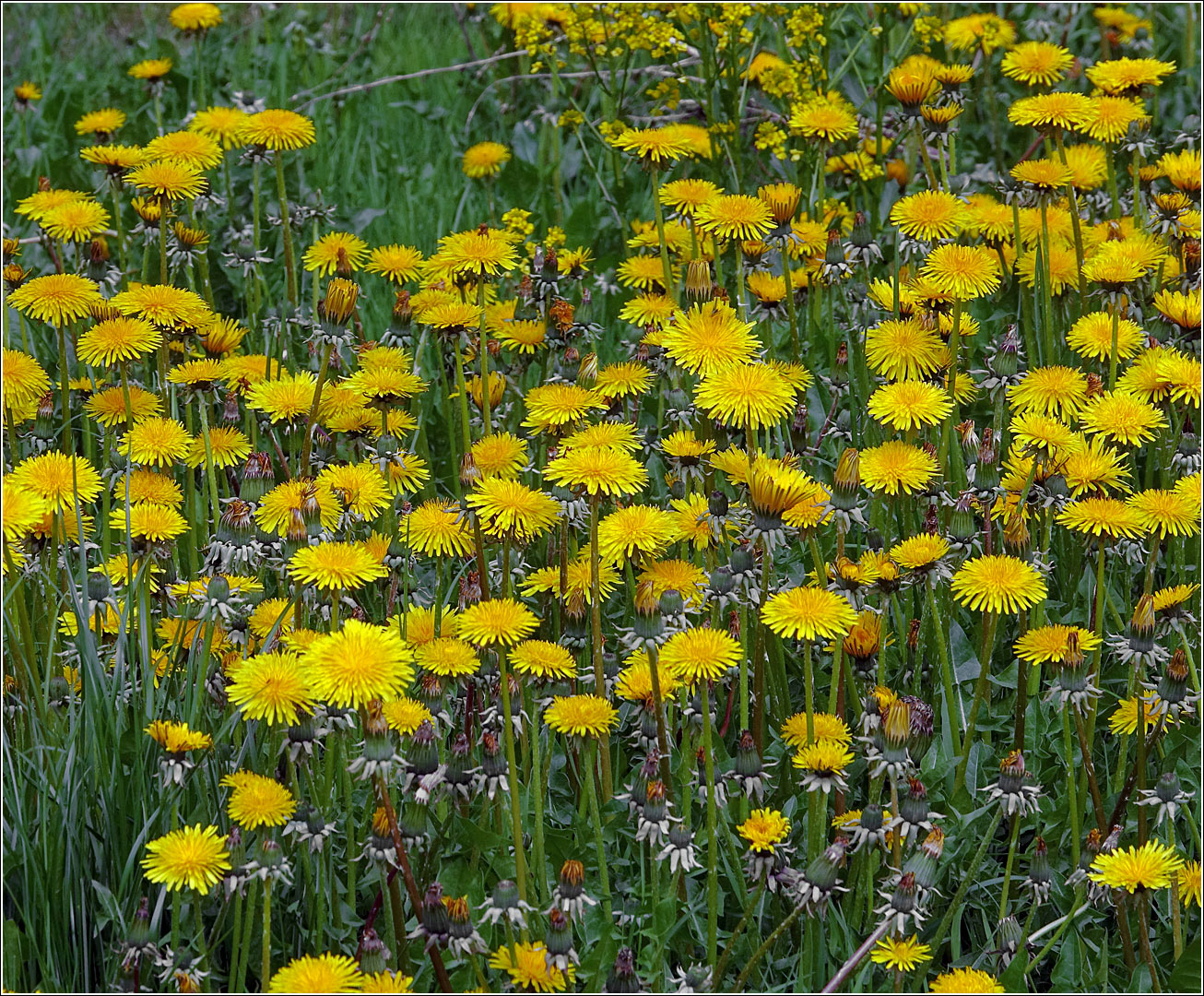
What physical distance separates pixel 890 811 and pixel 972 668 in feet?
1.89

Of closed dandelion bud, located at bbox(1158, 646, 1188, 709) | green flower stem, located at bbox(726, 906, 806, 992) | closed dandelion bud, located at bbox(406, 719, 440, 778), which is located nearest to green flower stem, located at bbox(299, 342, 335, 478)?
closed dandelion bud, located at bbox(406, 719, 440, 778)

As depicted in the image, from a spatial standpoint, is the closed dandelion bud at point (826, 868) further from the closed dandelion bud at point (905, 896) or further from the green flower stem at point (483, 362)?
the green flower stem at point (483, 362)

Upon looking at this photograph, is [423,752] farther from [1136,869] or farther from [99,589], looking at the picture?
[1136,869]

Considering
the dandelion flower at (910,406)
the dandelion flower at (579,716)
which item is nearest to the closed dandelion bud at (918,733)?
the dandelion flower at (579,716)

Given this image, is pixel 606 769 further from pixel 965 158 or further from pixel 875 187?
pixel 965 158

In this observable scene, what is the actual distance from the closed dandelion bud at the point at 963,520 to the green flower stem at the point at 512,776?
2.23 feet

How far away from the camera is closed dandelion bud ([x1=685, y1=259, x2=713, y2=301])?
7.32 feet

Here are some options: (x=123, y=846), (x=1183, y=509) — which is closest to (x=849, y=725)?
(x=1183, y=509)

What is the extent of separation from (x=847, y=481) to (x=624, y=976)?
72 centimetres

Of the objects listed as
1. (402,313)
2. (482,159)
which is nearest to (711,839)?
(402,313)

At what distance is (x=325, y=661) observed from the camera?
5.27ft

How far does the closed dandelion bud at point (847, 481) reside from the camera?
77.2 inches

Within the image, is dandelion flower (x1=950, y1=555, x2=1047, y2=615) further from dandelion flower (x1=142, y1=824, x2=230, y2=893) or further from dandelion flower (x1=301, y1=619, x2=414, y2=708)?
dandelion flower (x1=142, y1=824, x2=230, y2=893)

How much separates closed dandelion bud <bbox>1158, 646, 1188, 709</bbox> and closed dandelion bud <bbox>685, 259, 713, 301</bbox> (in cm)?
87
